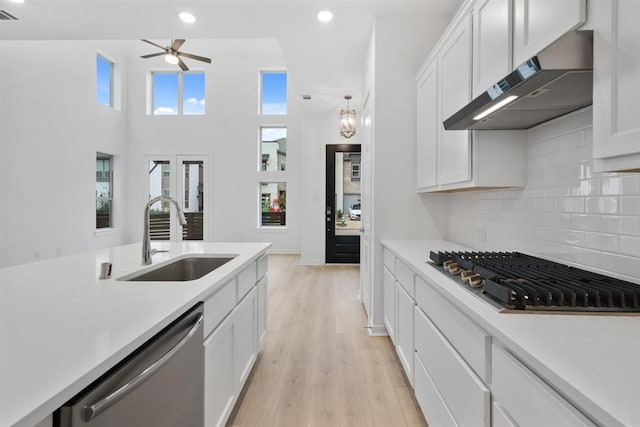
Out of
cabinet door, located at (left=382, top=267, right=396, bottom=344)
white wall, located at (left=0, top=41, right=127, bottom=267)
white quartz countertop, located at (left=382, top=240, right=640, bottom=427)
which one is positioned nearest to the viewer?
white quartz countertop, located at (left=382, top=240, right=640, bottom=427)

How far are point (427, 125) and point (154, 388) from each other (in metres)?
2.48

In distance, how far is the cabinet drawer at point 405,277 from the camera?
1940 millimetres

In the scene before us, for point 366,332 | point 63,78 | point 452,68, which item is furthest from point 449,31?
point 63,78

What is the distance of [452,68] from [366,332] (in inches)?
91.2

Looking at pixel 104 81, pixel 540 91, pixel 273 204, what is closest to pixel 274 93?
pixel 273 204

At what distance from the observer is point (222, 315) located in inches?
60.6

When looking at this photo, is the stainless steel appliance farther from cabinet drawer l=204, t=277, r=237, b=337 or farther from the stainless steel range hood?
cabinet drawer l=204, t=277, r=237, b=337

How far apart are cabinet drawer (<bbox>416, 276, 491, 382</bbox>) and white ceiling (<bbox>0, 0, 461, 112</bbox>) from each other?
249cm

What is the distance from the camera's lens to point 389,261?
8.78 feet

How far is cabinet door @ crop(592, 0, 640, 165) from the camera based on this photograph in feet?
2.82

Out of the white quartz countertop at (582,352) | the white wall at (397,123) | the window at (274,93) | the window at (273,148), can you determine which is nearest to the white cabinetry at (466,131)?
the white wall at (397,123)

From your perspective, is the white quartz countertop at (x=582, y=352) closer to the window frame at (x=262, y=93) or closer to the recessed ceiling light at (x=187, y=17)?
the recessed ceiling light at (x=187, y=17)

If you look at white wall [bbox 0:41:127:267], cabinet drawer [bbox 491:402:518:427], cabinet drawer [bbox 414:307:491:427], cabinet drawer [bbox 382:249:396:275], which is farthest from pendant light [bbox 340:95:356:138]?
white wall [bbox 0:41:127:267]

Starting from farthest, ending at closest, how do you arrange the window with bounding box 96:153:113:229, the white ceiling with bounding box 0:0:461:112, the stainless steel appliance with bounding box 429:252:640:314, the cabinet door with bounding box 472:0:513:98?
the window with bounding box 96:153:113:229, the white ceiling with bounding box 0:0:461:112, the cabinet door with bounding box 472:0:513:98, the stainless steel appliance with bounding box 429:252:640:314
